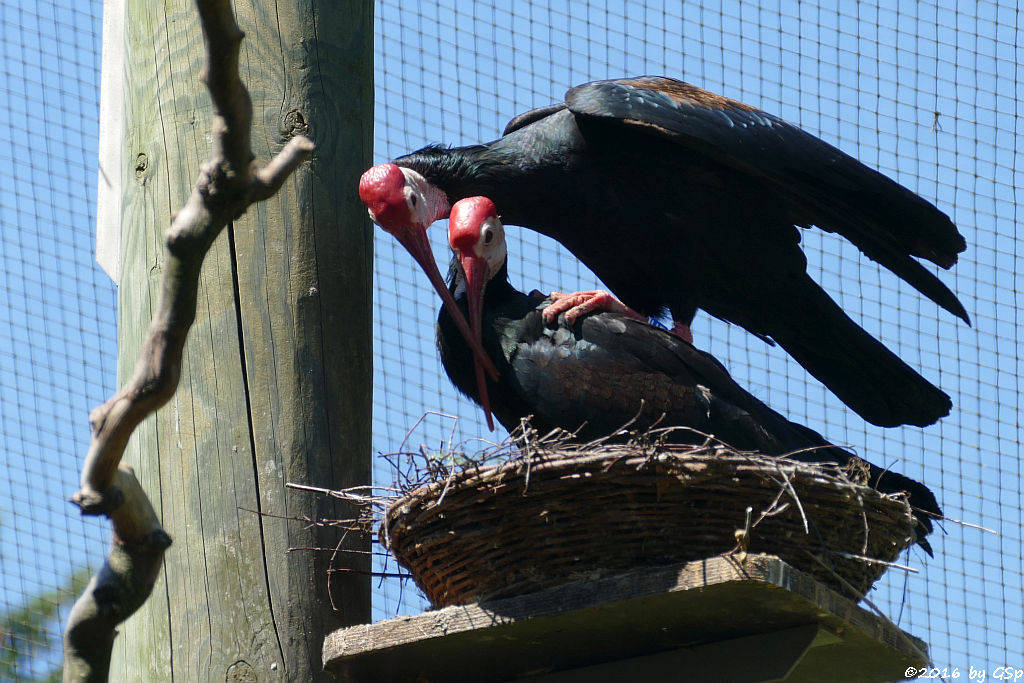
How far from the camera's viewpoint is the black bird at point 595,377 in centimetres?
332

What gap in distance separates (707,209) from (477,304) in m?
0.85

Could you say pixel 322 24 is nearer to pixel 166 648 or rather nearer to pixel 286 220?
pixel 286 220

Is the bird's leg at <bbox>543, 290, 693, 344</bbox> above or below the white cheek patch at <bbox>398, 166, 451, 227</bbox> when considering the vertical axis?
below

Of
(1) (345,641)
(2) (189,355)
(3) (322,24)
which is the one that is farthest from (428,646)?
(3) (322,24)

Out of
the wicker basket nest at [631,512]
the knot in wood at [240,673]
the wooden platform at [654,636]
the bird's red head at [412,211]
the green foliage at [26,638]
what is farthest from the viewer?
the green foliage at [26,638]

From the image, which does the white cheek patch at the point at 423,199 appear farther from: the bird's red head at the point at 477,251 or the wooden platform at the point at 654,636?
the wooden platform at the point at 654,636

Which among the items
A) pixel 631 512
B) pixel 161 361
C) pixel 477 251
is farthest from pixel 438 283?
pixel 161 361

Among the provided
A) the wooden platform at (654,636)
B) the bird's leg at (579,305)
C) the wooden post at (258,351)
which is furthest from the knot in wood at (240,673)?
the bird's leg at (579,305)

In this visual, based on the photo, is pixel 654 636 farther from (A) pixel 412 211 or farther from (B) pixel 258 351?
(A) pixel 412 211

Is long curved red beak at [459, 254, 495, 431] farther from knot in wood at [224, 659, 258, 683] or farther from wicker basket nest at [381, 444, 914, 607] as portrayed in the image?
knot in wood at [224, 659, 258, 683]

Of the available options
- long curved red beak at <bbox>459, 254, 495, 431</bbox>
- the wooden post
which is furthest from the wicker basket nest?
long curved red beak at <bbox>459, 254, 495, 431</bbox>

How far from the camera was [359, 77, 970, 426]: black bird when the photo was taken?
372 cm

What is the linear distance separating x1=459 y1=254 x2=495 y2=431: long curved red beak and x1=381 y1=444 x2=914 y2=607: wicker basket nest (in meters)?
0.82

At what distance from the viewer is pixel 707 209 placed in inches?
157
